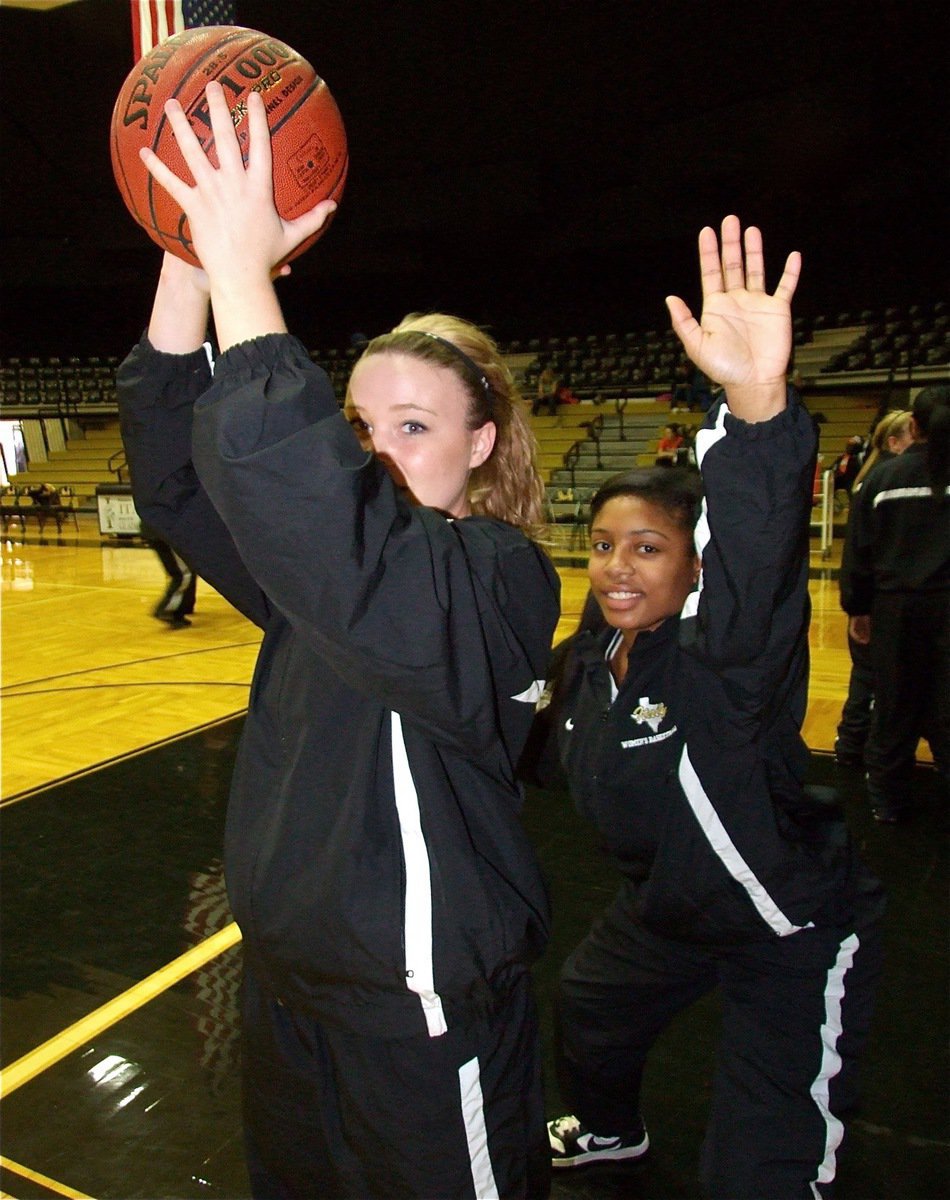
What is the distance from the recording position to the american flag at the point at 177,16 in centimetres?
539

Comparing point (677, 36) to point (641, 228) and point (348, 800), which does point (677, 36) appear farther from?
point (348, 800)

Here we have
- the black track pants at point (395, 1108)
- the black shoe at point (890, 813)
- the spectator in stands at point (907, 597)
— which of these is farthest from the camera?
the black shoe at point (890, 813)

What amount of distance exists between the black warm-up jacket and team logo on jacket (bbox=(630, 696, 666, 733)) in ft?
1.50

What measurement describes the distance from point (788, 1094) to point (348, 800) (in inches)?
35.8

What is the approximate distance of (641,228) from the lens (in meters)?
14.8

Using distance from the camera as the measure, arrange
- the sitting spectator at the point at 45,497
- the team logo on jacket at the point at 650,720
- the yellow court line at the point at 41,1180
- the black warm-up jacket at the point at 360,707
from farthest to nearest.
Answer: the sitting spectator at the point at 45,497 → the yellow court line at the point at 41,1180 → the team logo on jacket at the point at 650,720 → the black warm-up jacket at the point at 360,707

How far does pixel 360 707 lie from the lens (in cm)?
105

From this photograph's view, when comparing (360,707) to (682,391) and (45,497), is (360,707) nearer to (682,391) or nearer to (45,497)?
(682,391)

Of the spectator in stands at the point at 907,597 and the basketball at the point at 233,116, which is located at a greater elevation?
the basketball at the point at 233,116

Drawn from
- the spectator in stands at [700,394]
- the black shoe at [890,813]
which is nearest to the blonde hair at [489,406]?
the black shoe at [890,813]

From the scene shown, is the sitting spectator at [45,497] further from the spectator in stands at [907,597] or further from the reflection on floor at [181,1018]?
the spectator in stands at [907,597]

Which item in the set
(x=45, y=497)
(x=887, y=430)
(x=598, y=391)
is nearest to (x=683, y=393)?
(x=598, y=391)

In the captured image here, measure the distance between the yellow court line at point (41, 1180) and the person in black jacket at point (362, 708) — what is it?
80 cm

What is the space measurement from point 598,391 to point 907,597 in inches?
544
